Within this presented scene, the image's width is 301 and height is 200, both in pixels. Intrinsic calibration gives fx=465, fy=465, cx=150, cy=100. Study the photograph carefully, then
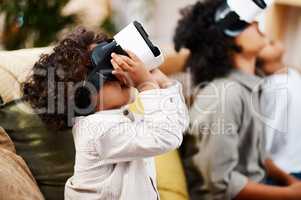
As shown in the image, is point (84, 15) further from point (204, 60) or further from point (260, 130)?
point (260, 130)

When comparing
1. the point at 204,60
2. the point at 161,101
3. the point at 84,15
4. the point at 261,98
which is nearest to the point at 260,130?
the point at 261,98

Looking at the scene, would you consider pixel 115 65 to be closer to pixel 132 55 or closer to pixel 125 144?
pixel 132 55

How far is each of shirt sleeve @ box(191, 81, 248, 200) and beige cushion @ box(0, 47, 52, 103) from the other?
493 mm

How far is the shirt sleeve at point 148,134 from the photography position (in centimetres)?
90

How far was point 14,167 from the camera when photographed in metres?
1.01

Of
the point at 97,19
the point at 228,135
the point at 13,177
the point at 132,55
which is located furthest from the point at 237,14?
the point at 97,19

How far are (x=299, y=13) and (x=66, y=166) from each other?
5.95 feet

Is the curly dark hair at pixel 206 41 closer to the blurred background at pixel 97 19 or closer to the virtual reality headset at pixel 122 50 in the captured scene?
the blurred background at pixel 97 19

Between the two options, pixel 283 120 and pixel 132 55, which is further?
pixel 283 120

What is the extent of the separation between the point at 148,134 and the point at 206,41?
610mm

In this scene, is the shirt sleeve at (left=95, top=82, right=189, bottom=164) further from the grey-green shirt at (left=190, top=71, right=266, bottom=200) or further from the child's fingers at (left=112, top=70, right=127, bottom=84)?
the grey-green shirt at (left=190, top=71, right=266, bottom=200)

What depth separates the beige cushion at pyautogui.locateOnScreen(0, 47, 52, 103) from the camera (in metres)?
1.15

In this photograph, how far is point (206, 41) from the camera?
143cm

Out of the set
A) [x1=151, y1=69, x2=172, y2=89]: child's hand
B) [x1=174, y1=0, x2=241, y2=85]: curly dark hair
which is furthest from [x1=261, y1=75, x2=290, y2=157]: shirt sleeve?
[x1=151, y1=69, x2=172, y2=89]: child's hand
